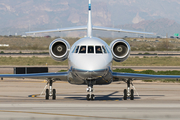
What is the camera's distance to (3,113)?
12.8 m

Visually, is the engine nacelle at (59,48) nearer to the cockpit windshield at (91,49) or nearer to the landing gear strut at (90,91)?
Result: the cockpit windshield at (91,49)

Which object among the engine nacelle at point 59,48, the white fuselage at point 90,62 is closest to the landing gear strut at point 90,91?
the white fuselage at point 90,62

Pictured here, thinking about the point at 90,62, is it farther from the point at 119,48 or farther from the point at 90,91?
the point at 119,48

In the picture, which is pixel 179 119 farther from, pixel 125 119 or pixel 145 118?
pixel 125 119

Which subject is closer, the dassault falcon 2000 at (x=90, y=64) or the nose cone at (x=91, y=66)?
the nose cone at (x=91, y=66)

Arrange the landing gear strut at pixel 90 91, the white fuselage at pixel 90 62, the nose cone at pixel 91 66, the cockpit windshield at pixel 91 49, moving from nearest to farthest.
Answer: the nose cone at pixel 91 66 < the white fuselage at pixel 90 62 < the cockpit windshield at pixel 91 49 < the landing gear strut at pixel 90 91

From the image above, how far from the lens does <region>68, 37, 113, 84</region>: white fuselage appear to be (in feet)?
51.4

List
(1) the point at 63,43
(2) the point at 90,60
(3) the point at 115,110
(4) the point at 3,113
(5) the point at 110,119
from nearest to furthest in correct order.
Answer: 1. (5) the point at 110,119
2. (4) the point at 3,113
3. (3) the point at 115,110
4. (2) the point at 90,60
5. (1) the point at 63,43

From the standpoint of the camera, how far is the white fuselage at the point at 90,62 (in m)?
15.7

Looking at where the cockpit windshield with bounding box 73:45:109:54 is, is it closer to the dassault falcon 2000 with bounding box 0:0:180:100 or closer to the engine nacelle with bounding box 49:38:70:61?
the dassault falcon 2000 with bounding box 0:0:180:100

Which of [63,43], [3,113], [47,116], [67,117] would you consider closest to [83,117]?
[67,117]

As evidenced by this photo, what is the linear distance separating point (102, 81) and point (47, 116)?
216 inches

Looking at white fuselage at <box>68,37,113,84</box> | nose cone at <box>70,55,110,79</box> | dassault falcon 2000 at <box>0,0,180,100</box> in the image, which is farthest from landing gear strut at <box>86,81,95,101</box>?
nose cone at <box>70,55,110,79</box>

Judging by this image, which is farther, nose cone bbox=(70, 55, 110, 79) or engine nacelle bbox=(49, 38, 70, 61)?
engine nacelle bbox=(49, 38, 70, 61)
